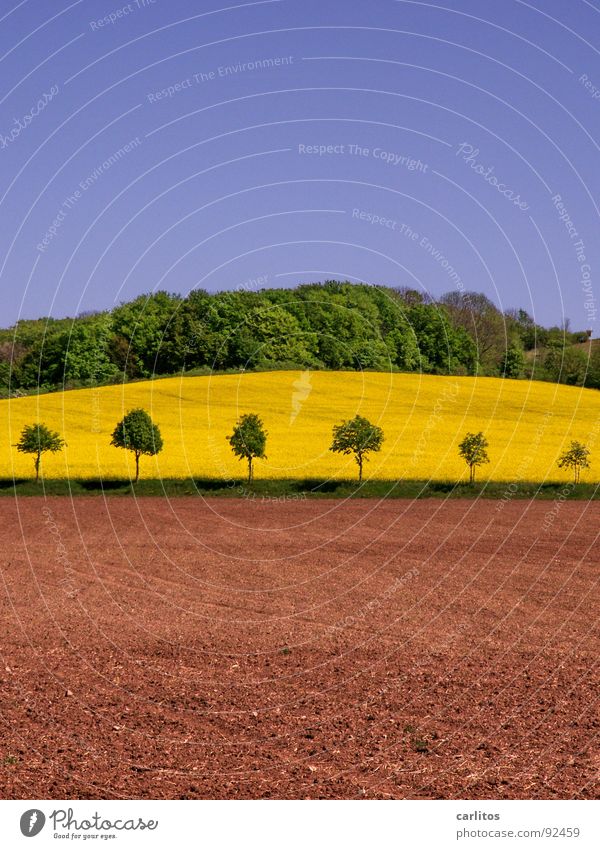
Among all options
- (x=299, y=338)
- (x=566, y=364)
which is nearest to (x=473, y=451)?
(x=299, y=338)

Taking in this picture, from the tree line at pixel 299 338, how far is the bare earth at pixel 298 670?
37.1 m

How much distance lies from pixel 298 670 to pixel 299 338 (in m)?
65.0

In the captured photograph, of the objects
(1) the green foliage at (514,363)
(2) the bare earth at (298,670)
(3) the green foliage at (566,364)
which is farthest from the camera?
(1) the green foliage at (514,363)

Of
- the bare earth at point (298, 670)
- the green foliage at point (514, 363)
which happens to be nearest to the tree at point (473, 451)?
the bare earth at point (298, 670)

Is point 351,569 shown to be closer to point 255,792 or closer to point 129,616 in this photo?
point 129,616

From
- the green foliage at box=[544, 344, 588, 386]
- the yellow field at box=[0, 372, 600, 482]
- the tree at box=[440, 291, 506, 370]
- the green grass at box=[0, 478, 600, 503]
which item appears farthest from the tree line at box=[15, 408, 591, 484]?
the green foliage at box=[544, 344, 588, 386]

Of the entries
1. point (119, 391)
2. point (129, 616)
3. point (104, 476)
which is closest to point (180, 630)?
point (129, 616)

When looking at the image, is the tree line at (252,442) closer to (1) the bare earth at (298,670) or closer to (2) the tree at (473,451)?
(2) the tree at (473,451)

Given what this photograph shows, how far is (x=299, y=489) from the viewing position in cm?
5378

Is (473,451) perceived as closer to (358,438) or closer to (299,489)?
(358,438)

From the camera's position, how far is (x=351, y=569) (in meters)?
30.9

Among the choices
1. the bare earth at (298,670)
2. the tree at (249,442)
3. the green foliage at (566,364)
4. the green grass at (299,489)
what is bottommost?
the bare earth at (298,670)

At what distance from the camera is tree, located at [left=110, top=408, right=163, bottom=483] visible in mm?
54812

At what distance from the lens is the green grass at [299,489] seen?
52375mm
